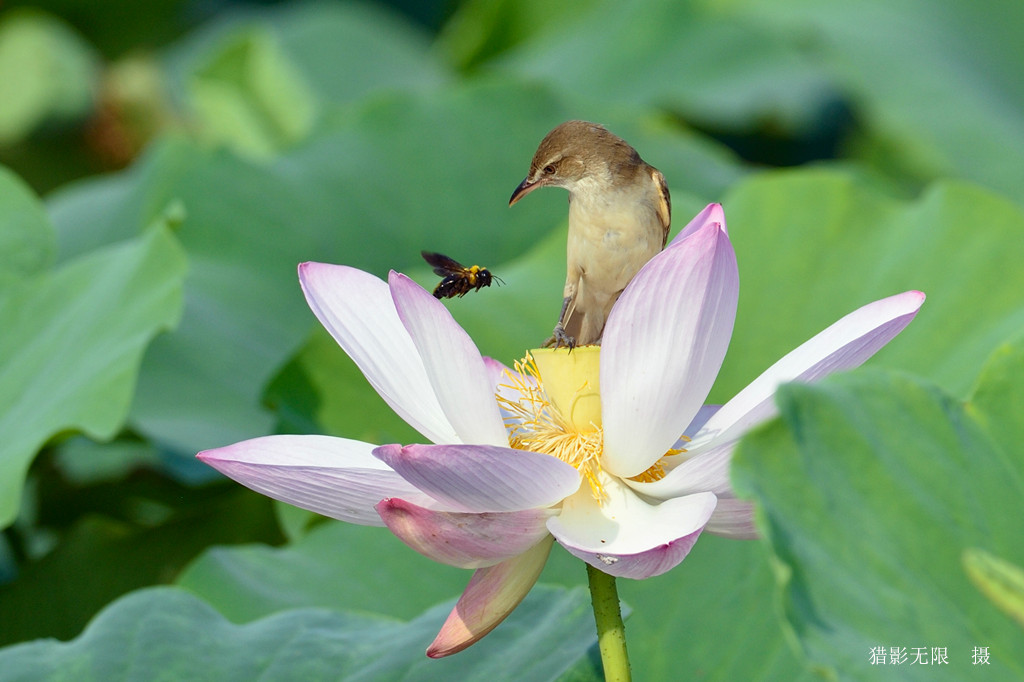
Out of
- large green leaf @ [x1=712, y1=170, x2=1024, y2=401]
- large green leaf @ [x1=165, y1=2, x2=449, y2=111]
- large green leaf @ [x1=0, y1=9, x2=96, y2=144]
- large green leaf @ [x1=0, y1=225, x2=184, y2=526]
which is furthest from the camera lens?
large green leaf @ [x1=165, y1=2, x2=449, y2=111]

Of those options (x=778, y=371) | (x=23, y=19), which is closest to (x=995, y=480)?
(x=778, y=371)

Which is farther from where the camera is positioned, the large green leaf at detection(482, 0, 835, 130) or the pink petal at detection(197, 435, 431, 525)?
the large green leaf at detection(482, 0, 835, 130)

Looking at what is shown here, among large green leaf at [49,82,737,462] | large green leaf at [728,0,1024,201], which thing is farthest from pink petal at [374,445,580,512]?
large green leaf at [728,0,1024,201]

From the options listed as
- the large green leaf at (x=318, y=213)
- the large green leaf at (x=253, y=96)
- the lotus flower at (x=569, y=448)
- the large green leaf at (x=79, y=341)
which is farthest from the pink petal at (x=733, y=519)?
the large green leaf at (x=253, y=96)

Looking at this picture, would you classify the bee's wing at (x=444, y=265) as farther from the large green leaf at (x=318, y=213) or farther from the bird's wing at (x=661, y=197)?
the large green leaf at (x=318, y=213)

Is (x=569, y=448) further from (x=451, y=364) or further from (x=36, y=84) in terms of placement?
(x=36, y=84)

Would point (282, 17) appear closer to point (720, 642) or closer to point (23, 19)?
point (23, 19)

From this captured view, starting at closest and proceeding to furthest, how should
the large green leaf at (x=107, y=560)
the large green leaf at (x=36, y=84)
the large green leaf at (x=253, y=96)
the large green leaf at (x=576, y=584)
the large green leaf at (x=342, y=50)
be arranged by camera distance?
1. the large green leaf at (x=576, y=584)
2. the large green leaf at (x=107, y=560)
3. the large green leaf at (x=253, y=96)
4. the large green leaf at (x=36, y=84)
5. the large green leaf at (x=342, y=50)

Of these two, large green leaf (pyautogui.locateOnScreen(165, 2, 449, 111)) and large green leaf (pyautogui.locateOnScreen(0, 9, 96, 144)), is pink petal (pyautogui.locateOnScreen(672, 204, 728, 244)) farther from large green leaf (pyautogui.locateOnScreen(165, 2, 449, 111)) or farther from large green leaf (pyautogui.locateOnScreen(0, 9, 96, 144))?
large green leaf (pyautogui.locateOnScreen(0, 9, 96, 144))
